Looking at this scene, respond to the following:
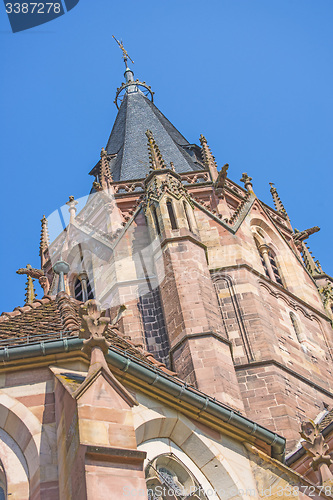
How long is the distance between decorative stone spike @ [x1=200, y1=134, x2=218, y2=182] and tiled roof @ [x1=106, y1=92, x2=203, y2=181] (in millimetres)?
544

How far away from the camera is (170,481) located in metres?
10.5

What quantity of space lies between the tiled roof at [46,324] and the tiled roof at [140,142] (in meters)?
12.9

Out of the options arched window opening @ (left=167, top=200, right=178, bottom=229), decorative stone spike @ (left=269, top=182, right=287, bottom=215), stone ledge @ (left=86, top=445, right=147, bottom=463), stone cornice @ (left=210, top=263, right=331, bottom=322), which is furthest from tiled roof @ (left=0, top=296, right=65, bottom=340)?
decorative stone spike @ (left=269, top=182, right=287, bottom=215)

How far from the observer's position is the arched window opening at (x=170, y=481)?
Answer: 33.6ft

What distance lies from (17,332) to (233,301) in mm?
9336

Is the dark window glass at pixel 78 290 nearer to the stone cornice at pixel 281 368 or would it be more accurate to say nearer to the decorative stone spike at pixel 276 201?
the stone cornice at pixel 281 368

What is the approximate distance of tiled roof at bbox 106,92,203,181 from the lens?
90.5 feet

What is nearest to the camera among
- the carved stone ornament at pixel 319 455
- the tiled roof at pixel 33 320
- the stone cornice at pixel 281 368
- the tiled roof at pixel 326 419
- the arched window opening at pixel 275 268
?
the carved stone ornament at pixel 319 455

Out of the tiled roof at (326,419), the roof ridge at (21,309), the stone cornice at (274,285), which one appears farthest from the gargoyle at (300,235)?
the roof ridge at (21,309)

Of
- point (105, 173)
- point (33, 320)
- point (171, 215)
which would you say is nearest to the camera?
point (33, 320)

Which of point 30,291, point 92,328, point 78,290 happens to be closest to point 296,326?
point 78,290

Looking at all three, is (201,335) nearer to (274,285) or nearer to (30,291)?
(274,285)

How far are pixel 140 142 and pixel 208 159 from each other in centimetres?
311

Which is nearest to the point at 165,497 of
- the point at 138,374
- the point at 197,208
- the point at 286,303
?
Result: the point at 138,374
